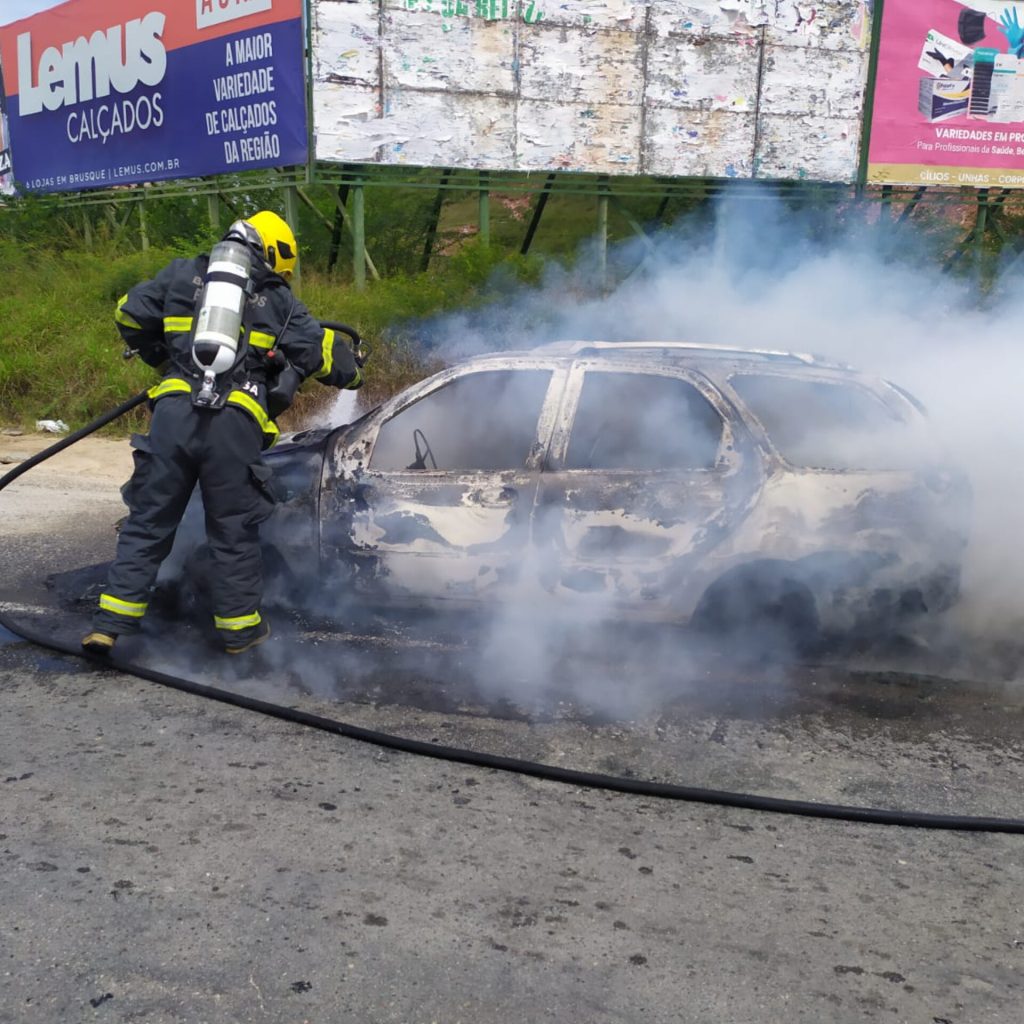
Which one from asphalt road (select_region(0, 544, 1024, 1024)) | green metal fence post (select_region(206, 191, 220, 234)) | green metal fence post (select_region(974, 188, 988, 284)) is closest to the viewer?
asphalt road (select_region(0, 544, 1024, 1024))

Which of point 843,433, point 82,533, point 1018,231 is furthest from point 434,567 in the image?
point 1018,231

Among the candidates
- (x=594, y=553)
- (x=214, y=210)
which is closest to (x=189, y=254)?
(x=214, y=210)

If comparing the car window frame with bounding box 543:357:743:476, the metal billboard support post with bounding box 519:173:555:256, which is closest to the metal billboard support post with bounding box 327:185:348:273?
the metal billboard support post with bounding box 519:173:555:256

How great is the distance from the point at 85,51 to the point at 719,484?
14.6 meters

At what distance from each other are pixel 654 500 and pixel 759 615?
0.71 metres

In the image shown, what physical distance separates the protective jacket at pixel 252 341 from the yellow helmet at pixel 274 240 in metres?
0.13

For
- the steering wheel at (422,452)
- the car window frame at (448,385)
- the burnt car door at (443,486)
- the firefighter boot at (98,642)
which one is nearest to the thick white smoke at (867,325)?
the car window frame at (448,385)

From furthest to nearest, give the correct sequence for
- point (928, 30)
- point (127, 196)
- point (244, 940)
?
point (127, 196) < point (928, 30) < point (244, 940)

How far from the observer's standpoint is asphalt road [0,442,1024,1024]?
8.24 ft

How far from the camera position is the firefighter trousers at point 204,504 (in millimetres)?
4406

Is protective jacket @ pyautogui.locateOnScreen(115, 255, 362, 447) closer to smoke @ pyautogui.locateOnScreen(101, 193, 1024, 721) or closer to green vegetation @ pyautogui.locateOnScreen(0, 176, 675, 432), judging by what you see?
smoke @ pyautogui.locateOnScreen(101, 193, 1024, 721)

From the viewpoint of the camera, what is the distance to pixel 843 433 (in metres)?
4.62

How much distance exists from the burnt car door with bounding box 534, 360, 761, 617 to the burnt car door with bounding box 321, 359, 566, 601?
6.3 inches

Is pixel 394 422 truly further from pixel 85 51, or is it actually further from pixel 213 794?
pixel 85 51
